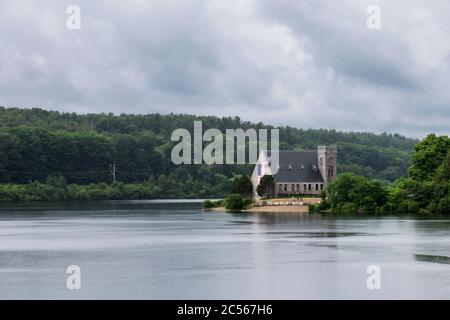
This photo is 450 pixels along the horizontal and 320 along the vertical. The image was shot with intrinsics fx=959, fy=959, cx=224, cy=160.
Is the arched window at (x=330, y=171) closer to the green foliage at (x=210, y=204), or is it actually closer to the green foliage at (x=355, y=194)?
the green foliage at (x=210, y=204)

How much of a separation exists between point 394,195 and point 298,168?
24137 mm

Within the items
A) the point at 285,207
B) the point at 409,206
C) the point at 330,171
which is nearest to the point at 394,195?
the point at 409,206

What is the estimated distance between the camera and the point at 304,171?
121 meters

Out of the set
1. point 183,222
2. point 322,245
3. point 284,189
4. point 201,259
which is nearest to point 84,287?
point 201,259

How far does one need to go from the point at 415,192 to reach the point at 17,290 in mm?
66561

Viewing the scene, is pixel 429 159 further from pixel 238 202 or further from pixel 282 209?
pixel 238 202

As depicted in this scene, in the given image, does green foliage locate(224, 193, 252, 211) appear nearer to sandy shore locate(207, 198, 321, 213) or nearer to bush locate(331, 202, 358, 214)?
sandy shore locate(207, 198, 321, 213)

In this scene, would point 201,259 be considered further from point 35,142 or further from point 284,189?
point 35,142

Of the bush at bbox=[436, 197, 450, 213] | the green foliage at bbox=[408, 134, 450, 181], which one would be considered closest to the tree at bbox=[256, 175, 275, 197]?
the green foliage at bbox=[408, 134, 450, 181]

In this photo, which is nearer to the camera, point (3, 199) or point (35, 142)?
point (3, 199)

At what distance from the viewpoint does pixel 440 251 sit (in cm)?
4984
